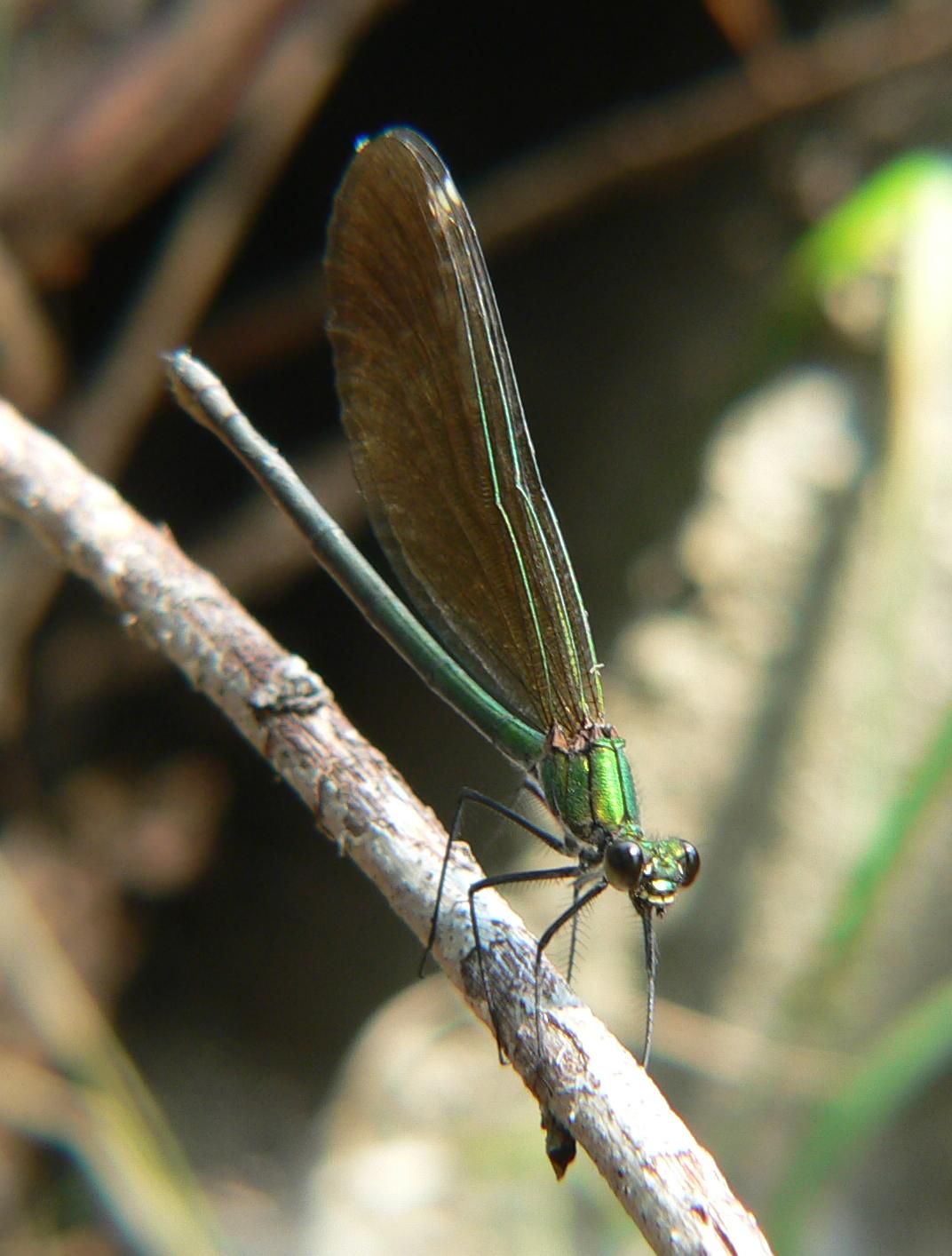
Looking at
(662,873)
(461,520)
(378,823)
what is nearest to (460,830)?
(378,823)

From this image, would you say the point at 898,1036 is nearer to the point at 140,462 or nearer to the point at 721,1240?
the point at 721,1240

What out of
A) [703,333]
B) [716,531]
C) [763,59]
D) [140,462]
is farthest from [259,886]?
[763,59]

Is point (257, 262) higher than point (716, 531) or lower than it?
higher

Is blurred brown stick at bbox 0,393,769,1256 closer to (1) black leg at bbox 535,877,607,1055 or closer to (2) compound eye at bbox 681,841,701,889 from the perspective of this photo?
(1) black leg at bbox 535,877,607,1055

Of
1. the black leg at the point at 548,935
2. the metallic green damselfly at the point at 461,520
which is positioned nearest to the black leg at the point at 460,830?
the metallic green damselfly at the point at 461,520

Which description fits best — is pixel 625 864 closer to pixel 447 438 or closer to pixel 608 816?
pixel 608 816

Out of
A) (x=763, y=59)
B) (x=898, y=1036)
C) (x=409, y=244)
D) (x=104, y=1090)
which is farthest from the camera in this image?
(x=763, y=59)
